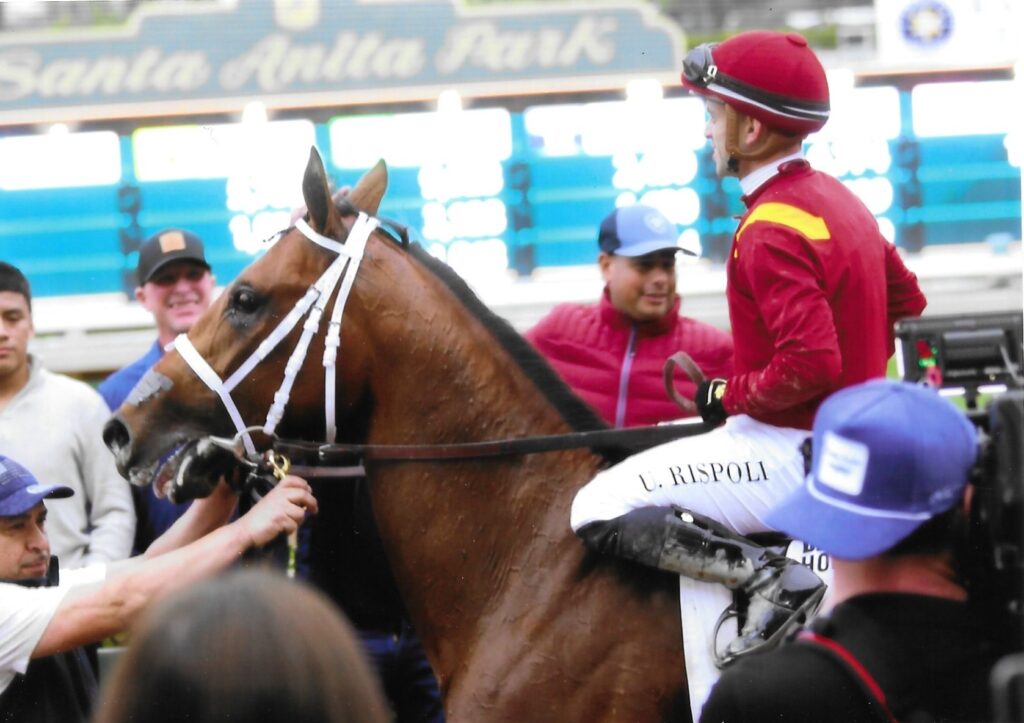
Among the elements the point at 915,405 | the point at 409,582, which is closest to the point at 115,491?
the point at 409,582

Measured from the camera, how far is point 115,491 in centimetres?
470

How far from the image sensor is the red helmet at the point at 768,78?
3154 millimetres

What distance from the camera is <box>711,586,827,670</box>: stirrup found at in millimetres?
2895

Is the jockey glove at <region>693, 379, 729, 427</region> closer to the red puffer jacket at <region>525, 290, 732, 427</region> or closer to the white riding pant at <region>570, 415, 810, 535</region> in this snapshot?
the white riding pant at <region>570, 415, 810, 535</region>

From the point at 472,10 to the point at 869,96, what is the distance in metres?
2.15

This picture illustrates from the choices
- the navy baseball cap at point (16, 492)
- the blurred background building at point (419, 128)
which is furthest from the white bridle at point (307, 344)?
the blurred background building at point (419, 128)

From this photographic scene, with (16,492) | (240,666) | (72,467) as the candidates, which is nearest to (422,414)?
(16,492)

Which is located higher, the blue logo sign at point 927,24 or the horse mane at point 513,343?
the blue logo sign at point 927,24

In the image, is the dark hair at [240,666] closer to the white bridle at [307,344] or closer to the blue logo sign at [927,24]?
the white bridle at [307,344]

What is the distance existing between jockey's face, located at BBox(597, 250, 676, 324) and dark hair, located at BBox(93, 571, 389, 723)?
3191 mm

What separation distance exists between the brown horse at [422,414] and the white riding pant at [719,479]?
9.0 inches

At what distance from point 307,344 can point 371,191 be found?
47 cm

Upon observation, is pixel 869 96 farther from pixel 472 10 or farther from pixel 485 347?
pixel 485 347

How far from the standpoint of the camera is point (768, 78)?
3.15m
